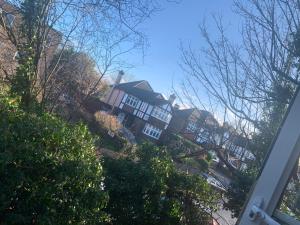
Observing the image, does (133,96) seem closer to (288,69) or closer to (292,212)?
(288,69)

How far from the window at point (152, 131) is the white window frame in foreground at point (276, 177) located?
4345cm

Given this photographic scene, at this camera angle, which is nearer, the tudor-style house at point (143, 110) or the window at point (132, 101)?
the tudor-style house at point (143, 110)

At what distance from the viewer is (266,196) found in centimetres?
157

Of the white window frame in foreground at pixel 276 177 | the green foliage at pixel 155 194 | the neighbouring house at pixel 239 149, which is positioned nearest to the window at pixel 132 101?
the neighbouring house at pixel 239 149

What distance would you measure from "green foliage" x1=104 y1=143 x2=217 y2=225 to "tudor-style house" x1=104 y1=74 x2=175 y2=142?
37391mm

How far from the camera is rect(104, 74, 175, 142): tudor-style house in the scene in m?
45.6

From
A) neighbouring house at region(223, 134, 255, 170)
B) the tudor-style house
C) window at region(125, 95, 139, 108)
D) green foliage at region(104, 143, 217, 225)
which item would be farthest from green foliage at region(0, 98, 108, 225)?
window at region(125, 95, 139, 108)

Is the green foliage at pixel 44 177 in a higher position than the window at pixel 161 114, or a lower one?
lower

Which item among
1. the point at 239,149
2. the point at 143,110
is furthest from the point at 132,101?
the point at 239,149

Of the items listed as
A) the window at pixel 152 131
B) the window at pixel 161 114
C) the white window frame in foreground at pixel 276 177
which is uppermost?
the window at pixel 161 114

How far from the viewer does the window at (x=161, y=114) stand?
153 feet

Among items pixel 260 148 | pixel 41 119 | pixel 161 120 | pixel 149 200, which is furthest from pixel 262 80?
pixel 161 120

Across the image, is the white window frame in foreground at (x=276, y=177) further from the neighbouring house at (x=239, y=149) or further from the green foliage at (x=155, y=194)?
the neighbouring house at (x=239, y=149)

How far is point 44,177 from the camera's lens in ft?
13.1
